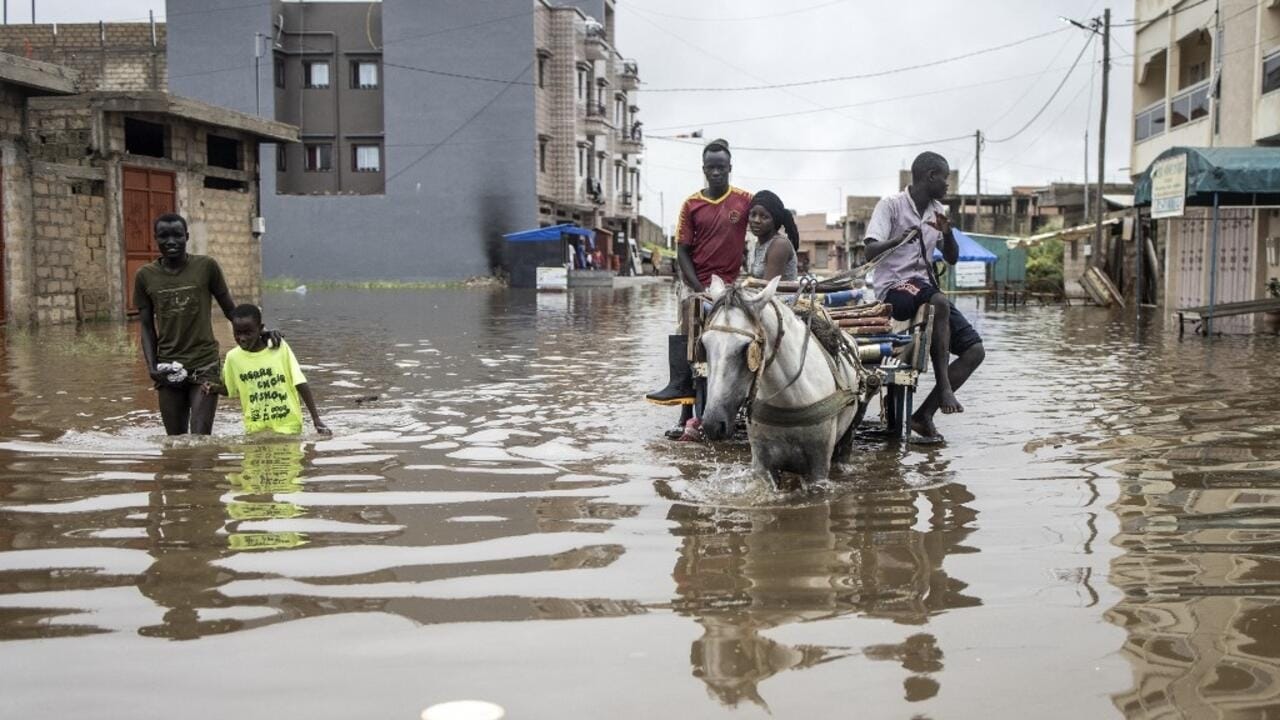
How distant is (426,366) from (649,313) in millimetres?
13506

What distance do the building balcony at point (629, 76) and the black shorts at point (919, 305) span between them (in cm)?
6315

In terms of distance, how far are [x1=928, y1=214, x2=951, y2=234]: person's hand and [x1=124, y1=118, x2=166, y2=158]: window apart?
19.1 metres

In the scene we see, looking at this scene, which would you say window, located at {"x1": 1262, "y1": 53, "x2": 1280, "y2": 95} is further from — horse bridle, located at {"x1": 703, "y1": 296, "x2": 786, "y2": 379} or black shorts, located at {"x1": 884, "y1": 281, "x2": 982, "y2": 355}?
horse bridle, located at {"x1": 703, "y1": 296, "x2": 786, "y2": 379}

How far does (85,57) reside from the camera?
46750 mm

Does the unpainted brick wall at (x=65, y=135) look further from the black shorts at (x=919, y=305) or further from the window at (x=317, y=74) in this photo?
the window at (x=317, y=74)

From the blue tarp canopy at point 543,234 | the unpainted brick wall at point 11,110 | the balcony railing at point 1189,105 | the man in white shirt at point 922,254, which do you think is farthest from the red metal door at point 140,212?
the blue tarp canopy at point 543,234

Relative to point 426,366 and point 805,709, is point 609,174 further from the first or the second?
point 805,709

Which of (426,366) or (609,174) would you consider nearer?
(426,366)

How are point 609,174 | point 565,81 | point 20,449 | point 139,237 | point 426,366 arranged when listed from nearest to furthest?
point 20,449, point 426,366, point 139,237, point 565,81, point 609,174

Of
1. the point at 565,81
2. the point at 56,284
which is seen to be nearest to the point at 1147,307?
the point at 56,284

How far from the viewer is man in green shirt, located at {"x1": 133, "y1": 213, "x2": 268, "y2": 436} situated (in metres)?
7.57

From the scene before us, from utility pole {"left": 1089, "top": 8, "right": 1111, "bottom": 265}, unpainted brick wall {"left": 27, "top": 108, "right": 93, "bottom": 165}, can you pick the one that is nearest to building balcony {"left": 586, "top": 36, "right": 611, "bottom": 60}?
utility pole {"left": 1089, "top": 8, "right": 1111, "bottom": 265}

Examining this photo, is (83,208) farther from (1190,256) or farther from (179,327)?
(1190,256)

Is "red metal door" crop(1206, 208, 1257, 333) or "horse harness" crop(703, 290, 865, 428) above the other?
"red metal door" crop(1206, 208, 1257, 333)
